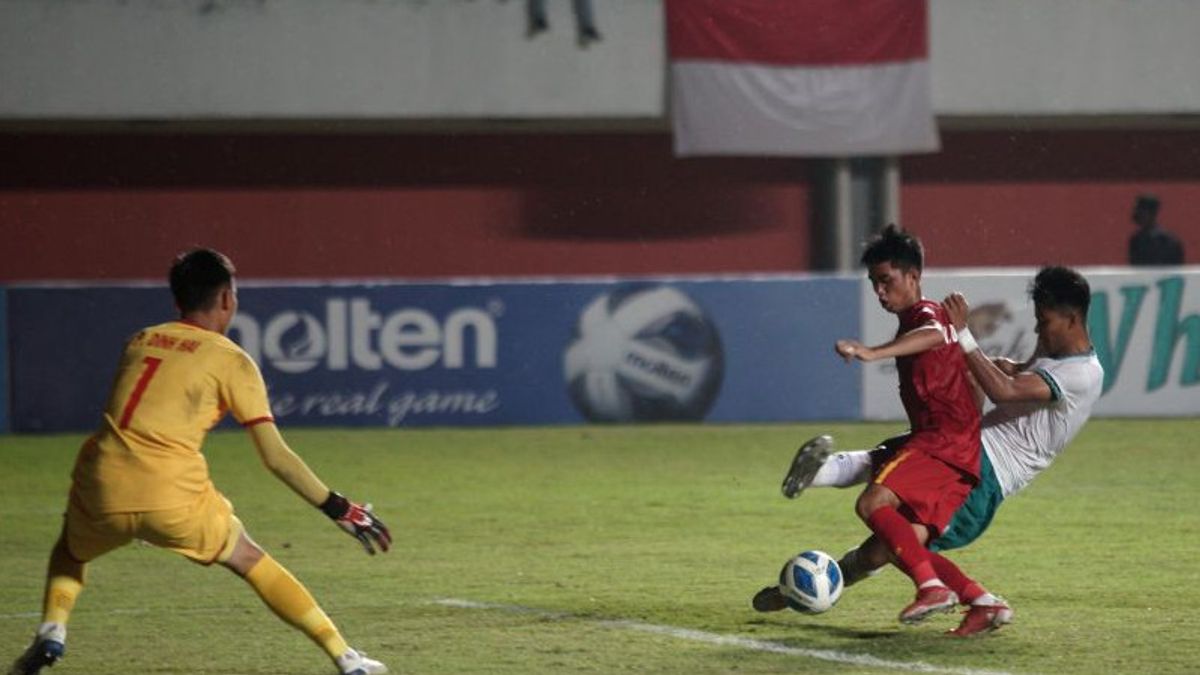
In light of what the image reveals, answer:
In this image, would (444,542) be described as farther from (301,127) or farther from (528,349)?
(301,127)

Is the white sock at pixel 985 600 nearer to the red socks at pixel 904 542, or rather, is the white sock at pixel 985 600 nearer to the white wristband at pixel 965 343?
the red socks at pixel 904 542

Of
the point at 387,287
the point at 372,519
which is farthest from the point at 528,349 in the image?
the point at 372,519

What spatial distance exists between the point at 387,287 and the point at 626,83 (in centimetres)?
740

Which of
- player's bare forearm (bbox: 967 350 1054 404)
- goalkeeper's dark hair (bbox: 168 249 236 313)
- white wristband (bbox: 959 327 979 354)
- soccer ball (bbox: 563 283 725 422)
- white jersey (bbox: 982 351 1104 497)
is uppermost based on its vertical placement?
goalkeeper's dark hair (bbox: 168 249 236 313)

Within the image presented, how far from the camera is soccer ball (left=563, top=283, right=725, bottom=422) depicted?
20.5 metres

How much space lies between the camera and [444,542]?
12.6 metres

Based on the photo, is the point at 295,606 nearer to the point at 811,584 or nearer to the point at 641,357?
the point at 811,584

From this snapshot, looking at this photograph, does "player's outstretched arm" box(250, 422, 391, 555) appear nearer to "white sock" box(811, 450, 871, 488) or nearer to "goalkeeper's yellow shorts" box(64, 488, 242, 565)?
"goalkeeper's yellow shorts" box(64, 488, 242, 565)

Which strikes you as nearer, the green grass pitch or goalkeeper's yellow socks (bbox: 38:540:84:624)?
goalkeeper's yellow socks (bbox: 38:540:84:624)

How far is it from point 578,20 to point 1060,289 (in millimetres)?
18294

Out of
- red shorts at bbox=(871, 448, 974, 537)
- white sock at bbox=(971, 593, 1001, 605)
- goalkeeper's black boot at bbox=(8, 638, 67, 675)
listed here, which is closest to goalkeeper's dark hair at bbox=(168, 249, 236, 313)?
goalkeeper's black boot at bbox=(8, 638, 67, 675)

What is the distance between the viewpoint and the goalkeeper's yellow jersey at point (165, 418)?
7.39m

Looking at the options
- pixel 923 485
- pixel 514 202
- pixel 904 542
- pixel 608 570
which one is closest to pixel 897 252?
pixel 923 485

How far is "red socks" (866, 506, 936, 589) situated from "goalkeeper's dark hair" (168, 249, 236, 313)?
2.69 meters
